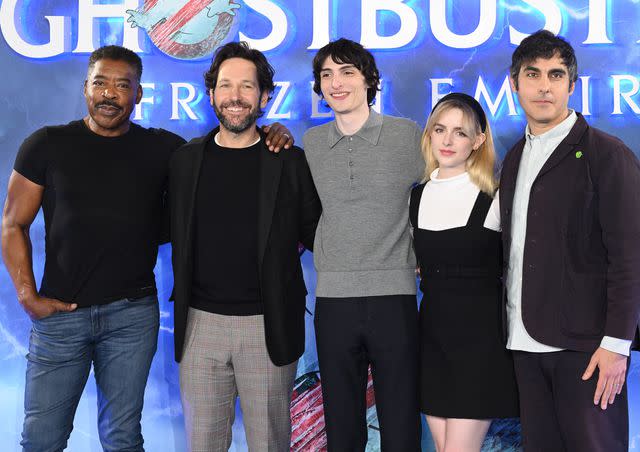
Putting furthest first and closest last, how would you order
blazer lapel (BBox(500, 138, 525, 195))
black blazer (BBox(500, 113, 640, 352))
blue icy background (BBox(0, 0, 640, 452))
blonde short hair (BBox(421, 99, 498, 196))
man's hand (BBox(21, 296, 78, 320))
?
blue icy background (BBox(0, 0, 640, 452))
man's hand (BBox(21, 296, 78, 320))
blonde short hair (BBox(421, 99, 498, 196))
blazer lapel (BBox(500, 138, 525, 195))
black blazer (BBox(500, 113, 640, 352))

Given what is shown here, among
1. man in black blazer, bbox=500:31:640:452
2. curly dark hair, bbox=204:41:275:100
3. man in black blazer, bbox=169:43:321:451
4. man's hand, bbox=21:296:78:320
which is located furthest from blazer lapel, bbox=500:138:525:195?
man's hand, bbox=21:296:78:320

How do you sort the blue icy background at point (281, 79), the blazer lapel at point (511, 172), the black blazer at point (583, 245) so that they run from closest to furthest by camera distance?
the black blazer at point (583, 245) < the blazer lapel at point (511, 172) < the blue icy background at point (281, 79)

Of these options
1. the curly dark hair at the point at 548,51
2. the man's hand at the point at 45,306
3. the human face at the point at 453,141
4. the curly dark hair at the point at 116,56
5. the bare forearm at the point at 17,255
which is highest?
the curly dark hair at the point at 116,56

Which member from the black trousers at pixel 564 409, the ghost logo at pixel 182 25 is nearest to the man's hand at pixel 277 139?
the ghost logo at pixel 182 25

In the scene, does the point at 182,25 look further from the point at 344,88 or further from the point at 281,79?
the point at 344,88

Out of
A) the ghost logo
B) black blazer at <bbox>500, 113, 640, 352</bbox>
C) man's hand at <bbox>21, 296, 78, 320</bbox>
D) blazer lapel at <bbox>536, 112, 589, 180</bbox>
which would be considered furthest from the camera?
the ghost logo

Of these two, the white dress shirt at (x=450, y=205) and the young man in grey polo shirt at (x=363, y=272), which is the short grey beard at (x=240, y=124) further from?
the white dress shirt at (x=450, y=205)

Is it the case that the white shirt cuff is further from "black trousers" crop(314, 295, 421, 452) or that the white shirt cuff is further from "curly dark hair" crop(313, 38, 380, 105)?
"curly dark hair" crop(313, 38, 380, 105)

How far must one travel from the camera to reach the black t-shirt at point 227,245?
254cm

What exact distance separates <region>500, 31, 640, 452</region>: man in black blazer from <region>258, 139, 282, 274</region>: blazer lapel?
85 cm

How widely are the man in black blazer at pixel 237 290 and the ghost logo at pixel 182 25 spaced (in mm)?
981

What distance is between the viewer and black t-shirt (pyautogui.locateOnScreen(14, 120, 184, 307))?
262cm

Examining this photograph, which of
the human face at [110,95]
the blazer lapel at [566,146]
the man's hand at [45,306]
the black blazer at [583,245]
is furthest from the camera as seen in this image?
the human face at [110,95]

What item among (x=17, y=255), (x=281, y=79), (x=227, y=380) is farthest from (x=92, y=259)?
(x=281, y=79)
